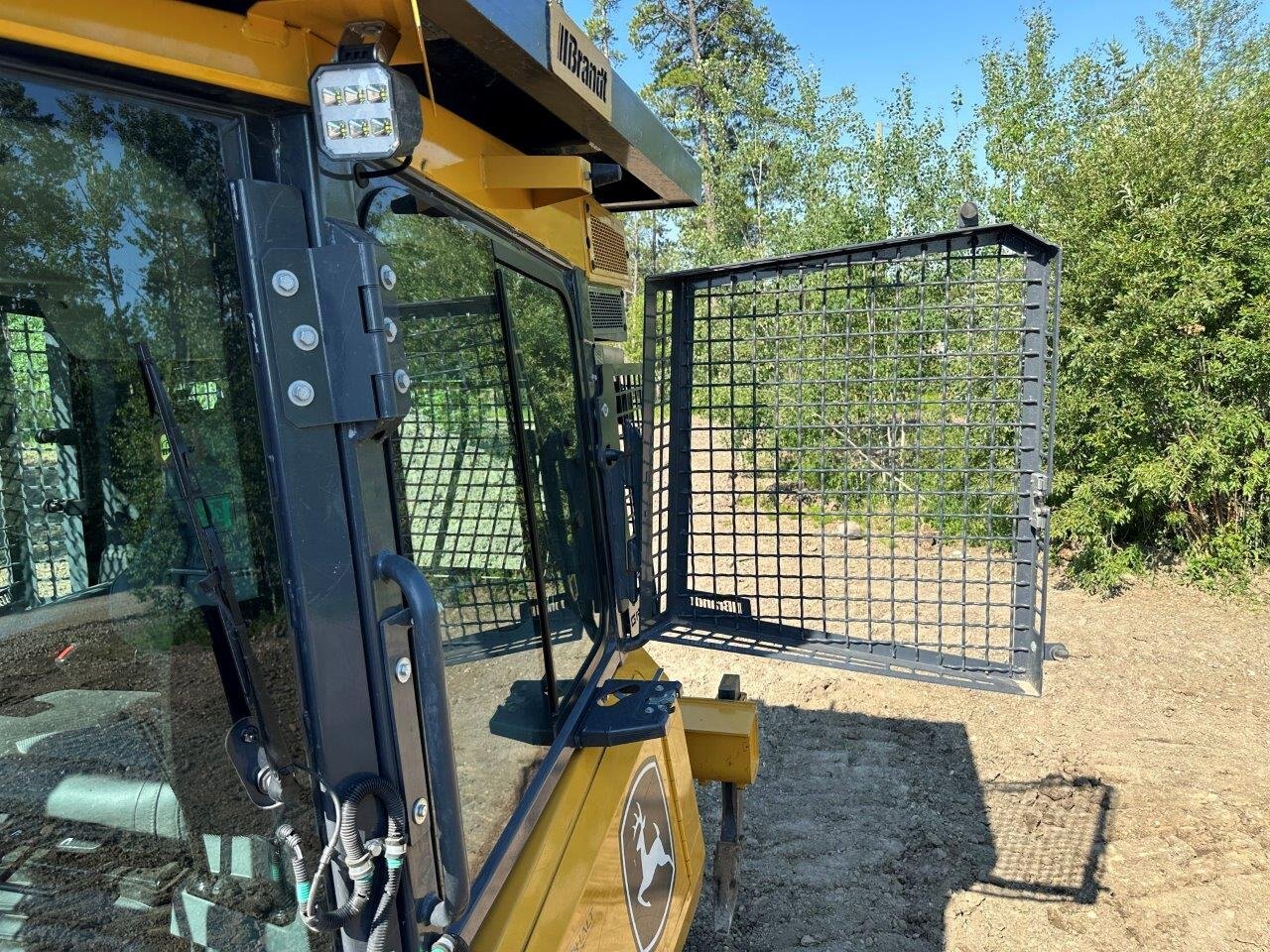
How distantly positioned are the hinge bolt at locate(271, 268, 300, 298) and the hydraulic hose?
0.60 metres

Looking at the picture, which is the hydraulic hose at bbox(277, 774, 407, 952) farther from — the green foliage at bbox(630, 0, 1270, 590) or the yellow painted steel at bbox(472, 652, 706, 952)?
the green foliage at bbox(630, 0, 1270, 590)

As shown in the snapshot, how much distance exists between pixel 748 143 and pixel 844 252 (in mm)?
17311

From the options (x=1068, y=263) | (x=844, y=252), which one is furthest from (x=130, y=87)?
(x=1068, y=263)

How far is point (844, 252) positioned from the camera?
2.63 meters

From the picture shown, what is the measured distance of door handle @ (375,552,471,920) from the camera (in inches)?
42.6

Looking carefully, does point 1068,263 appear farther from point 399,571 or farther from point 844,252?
point 399,571

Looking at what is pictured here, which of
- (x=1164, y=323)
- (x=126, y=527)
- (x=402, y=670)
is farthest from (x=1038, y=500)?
(x=1164, y=323)

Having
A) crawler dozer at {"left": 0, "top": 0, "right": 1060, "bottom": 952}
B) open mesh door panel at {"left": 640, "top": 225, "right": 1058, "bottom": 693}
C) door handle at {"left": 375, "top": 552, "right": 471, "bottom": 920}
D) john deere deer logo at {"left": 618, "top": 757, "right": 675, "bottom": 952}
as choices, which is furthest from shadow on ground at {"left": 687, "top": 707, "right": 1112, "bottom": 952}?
door handle at {"left": 375, "top": 552, "right": 471, "bottom": 920}

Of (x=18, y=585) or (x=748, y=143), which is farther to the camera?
(x=748, y=143)

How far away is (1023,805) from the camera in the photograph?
443 cm

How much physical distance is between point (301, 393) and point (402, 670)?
379 millimetres

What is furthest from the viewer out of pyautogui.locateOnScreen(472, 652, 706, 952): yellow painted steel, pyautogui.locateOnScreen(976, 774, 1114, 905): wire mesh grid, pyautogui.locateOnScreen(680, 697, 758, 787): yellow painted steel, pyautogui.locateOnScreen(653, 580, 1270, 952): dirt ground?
pyautogui.locateOnScreen(976, 774, 1114, 905): wire mesh grid

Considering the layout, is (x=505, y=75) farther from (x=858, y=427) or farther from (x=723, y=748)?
(x=723, y=748)

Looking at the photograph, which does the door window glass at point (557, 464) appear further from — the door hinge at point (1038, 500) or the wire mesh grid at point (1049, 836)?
the wire mesh grid at point (1049, 836)
